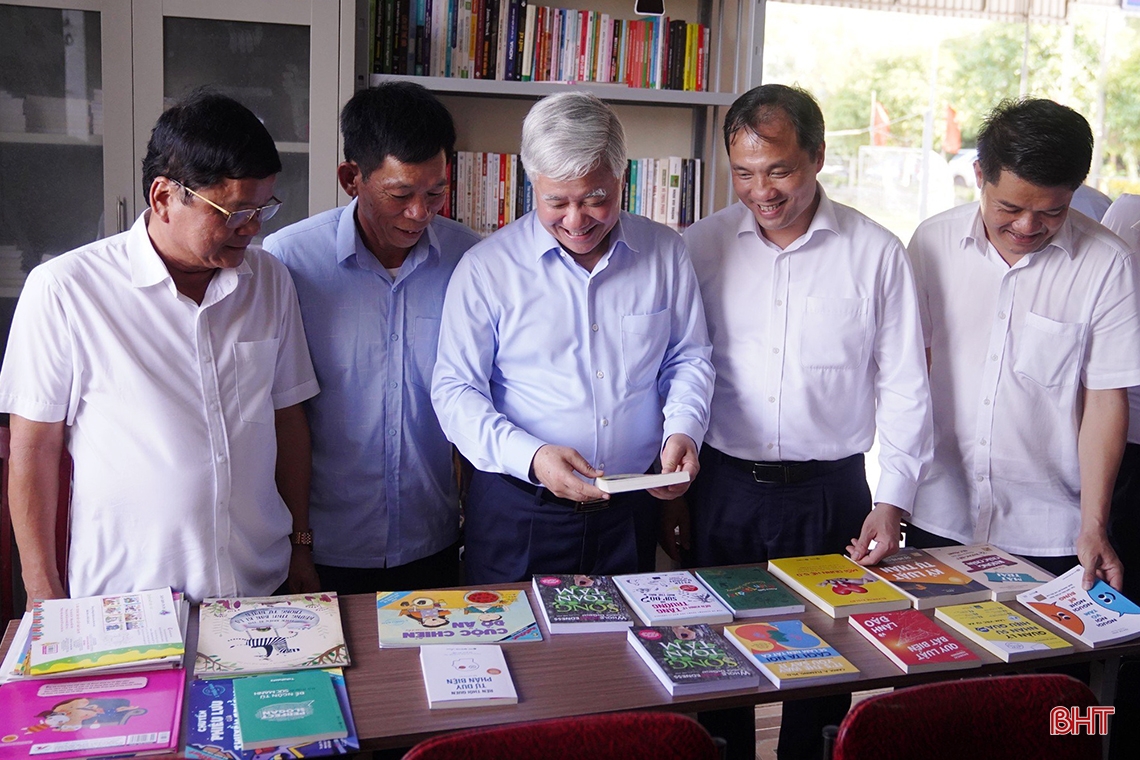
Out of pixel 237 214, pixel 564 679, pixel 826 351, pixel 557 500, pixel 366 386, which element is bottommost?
pixel 564 679

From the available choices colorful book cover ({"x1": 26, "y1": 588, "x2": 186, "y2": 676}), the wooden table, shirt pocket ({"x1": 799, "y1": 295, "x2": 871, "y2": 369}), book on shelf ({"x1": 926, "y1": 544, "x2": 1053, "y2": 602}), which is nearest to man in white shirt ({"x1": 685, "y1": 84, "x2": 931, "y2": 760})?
shirt pocket ({"x1": 799, "y1": 295, "x2": 871, "y2": 369})

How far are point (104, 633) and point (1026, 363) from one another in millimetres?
1962

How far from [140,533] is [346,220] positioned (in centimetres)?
80

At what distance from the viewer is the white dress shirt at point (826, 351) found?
217 cm

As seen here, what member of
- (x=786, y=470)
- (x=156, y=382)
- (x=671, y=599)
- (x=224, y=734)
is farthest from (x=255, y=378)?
(x=786, y=470)

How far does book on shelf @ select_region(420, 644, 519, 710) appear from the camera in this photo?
56.1 inches

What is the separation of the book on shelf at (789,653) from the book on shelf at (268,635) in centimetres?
67

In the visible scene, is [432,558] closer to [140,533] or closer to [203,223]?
[140,533]

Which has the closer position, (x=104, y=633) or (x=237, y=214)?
(x=104, y=633)

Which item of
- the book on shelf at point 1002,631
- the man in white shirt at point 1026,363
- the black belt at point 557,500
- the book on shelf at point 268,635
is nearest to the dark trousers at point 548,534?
the black belt at point 557,500

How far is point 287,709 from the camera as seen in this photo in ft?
4.50

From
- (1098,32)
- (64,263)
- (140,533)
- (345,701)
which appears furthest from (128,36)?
(1098,32)

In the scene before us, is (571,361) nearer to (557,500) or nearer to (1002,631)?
(557,500)

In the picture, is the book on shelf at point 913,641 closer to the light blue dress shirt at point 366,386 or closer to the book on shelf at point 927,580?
the book on shelf at point 927,580
